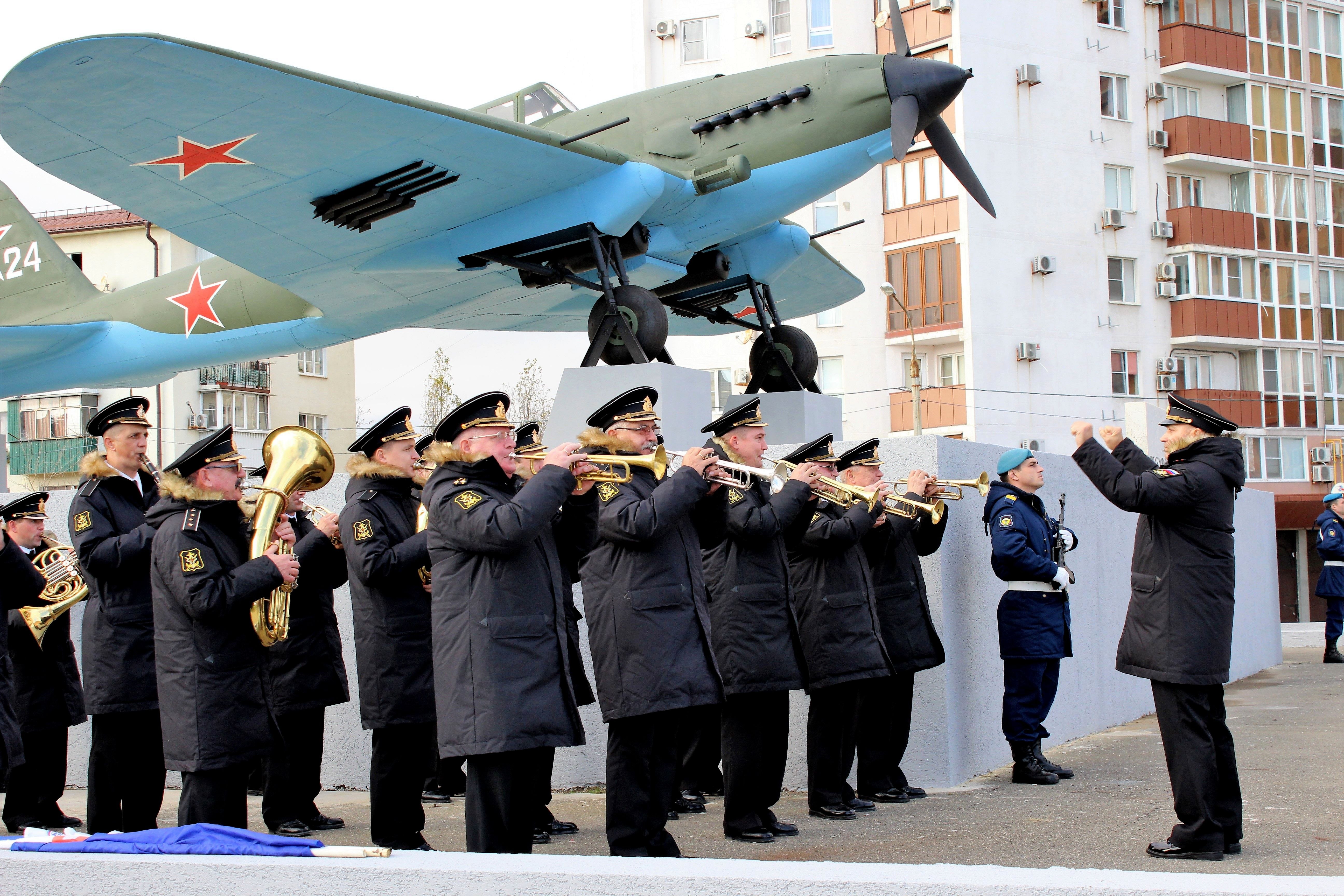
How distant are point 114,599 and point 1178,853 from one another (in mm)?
5084

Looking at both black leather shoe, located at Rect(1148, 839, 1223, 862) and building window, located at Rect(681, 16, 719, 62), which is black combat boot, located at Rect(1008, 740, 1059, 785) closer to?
black leather shoe, located at Rect(1148, 839, 1223, 862)

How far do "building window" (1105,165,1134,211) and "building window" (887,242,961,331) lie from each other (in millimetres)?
5458

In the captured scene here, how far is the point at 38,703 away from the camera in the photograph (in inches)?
280

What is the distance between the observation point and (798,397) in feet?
32.3

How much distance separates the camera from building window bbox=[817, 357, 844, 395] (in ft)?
125

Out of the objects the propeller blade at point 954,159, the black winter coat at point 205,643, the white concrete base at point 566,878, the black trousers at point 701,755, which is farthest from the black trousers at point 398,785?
the propeller blade at point 954,159

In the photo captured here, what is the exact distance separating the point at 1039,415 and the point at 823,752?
100ft

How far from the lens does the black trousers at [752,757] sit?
21.1 ft

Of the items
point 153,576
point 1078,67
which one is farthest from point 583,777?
point 1078,67

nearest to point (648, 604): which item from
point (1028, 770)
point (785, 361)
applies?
point (1028, 770)

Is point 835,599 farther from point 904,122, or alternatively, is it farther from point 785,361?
point 904,122

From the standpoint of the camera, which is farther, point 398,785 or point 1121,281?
point 1121,281

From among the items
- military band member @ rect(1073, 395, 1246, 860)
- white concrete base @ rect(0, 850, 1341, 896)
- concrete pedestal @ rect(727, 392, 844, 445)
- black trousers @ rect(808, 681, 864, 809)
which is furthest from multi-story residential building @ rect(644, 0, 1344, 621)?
white concrete base @ rect(0, 850, 1341, 896)

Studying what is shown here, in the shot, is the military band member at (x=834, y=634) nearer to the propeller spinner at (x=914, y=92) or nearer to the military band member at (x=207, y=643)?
the propeller spinner at (x=914, y=92)
